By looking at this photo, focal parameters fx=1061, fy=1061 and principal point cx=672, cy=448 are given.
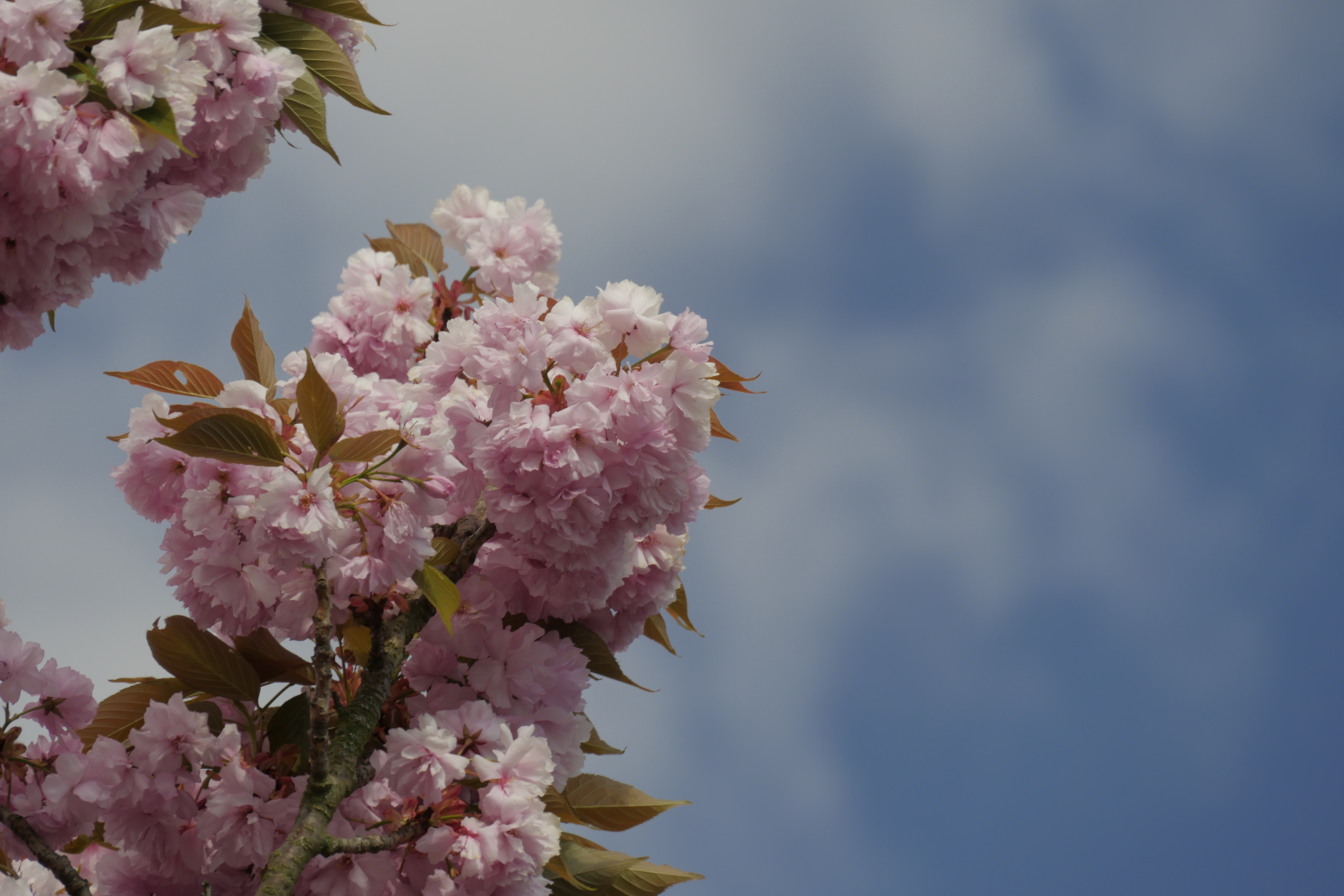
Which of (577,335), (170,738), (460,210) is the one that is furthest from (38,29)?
(460,210)

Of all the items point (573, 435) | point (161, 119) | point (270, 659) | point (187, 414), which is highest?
point (161, 119)

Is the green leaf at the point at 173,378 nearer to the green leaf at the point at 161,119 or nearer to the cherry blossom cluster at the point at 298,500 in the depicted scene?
the cherry blossom cluster at the point at 298,500

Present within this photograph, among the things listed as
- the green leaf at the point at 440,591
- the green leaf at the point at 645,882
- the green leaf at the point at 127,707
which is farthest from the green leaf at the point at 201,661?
the green leaf at the point at 645,882

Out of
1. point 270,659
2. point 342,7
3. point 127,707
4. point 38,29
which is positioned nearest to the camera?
point 38,29

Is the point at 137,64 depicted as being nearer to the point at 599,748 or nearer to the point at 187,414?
the point at 187,414

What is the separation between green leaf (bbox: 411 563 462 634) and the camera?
2.03 metres

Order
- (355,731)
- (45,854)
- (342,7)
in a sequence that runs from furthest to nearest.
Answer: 1. (342,7)
2. (355,731)
3. (45,854)

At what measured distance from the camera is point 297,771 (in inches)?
90.1

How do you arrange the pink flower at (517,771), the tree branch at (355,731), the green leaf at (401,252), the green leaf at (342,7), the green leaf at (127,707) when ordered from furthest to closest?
1. the green leaf at (401,252)
2. the green leaf at (342,7)
3. the green leaf at (127,707)
4. the pink flower at (517,771)
5. the tree branch at (355,731)

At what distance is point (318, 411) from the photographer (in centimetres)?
189

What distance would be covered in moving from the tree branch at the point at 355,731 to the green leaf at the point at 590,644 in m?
0.26

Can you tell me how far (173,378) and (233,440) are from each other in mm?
474

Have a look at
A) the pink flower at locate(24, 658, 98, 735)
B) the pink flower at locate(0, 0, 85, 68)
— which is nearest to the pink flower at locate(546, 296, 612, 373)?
the pink flower at locate(0, 0, 85, 68)

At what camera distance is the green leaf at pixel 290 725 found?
2330mm
